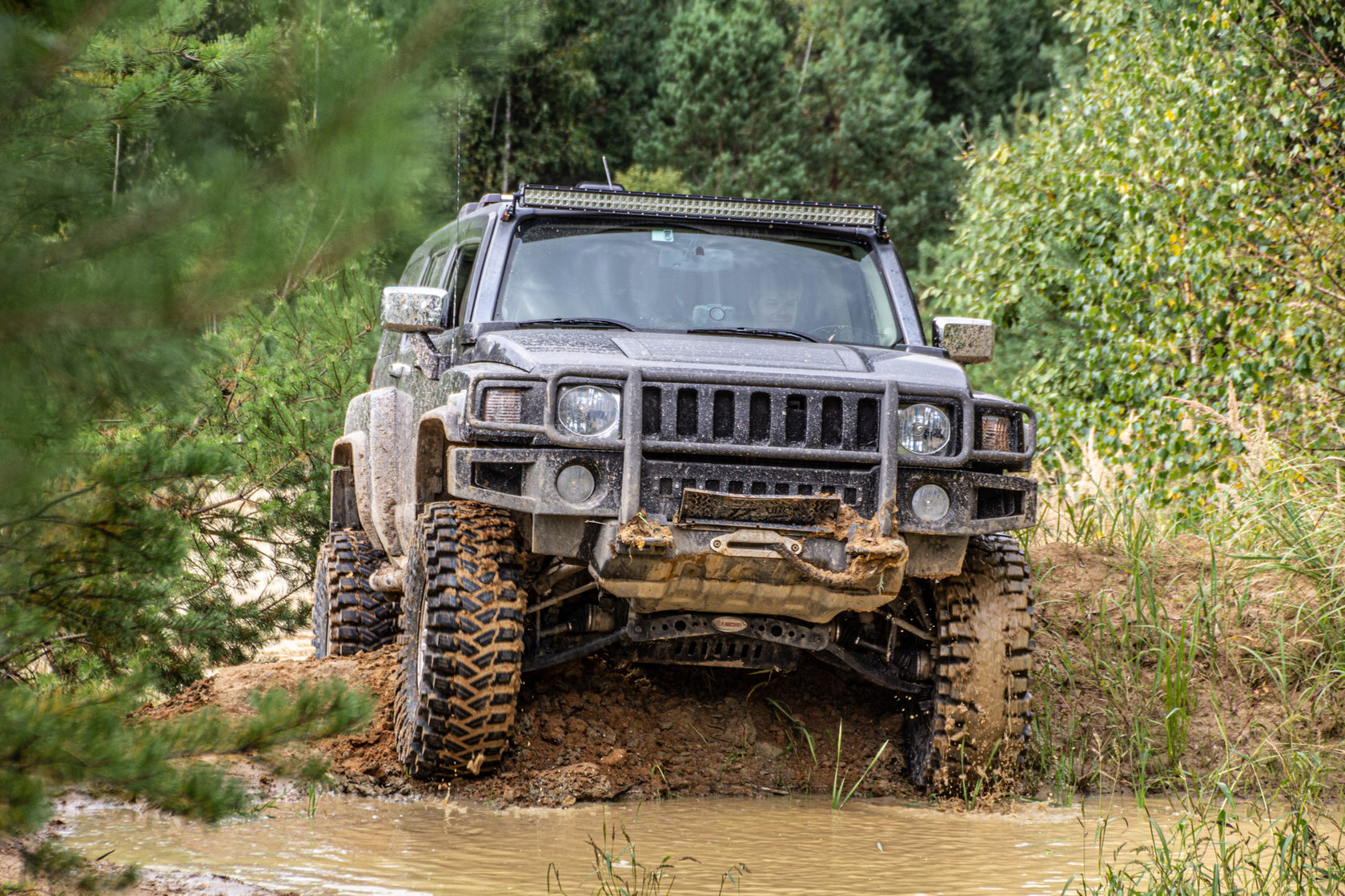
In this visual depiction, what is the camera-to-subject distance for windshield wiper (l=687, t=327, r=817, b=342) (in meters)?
5.67

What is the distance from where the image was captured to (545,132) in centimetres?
3036

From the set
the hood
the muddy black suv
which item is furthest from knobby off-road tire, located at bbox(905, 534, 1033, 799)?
the hood

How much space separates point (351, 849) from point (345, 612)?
2.58 m

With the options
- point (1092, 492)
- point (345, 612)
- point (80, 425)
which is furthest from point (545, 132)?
point (80, 425)

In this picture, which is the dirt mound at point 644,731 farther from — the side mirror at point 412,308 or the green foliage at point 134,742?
the green foliage at point 134,742

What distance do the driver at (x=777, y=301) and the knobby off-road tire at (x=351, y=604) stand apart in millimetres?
2370

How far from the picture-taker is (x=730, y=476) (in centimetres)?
466

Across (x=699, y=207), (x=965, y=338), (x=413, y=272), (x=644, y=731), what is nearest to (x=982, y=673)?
(x=644, y=731)

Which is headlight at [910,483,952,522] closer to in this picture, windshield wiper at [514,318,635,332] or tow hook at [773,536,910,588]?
tow hook at [773,536,910,588]

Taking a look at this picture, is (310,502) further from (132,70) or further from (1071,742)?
(132,70)

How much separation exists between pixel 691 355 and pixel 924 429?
842mm

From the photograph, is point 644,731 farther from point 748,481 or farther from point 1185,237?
point 1185,237

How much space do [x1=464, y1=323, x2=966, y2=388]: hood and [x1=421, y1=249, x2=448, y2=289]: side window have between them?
1520mm

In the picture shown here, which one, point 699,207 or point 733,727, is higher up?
point 699,207
